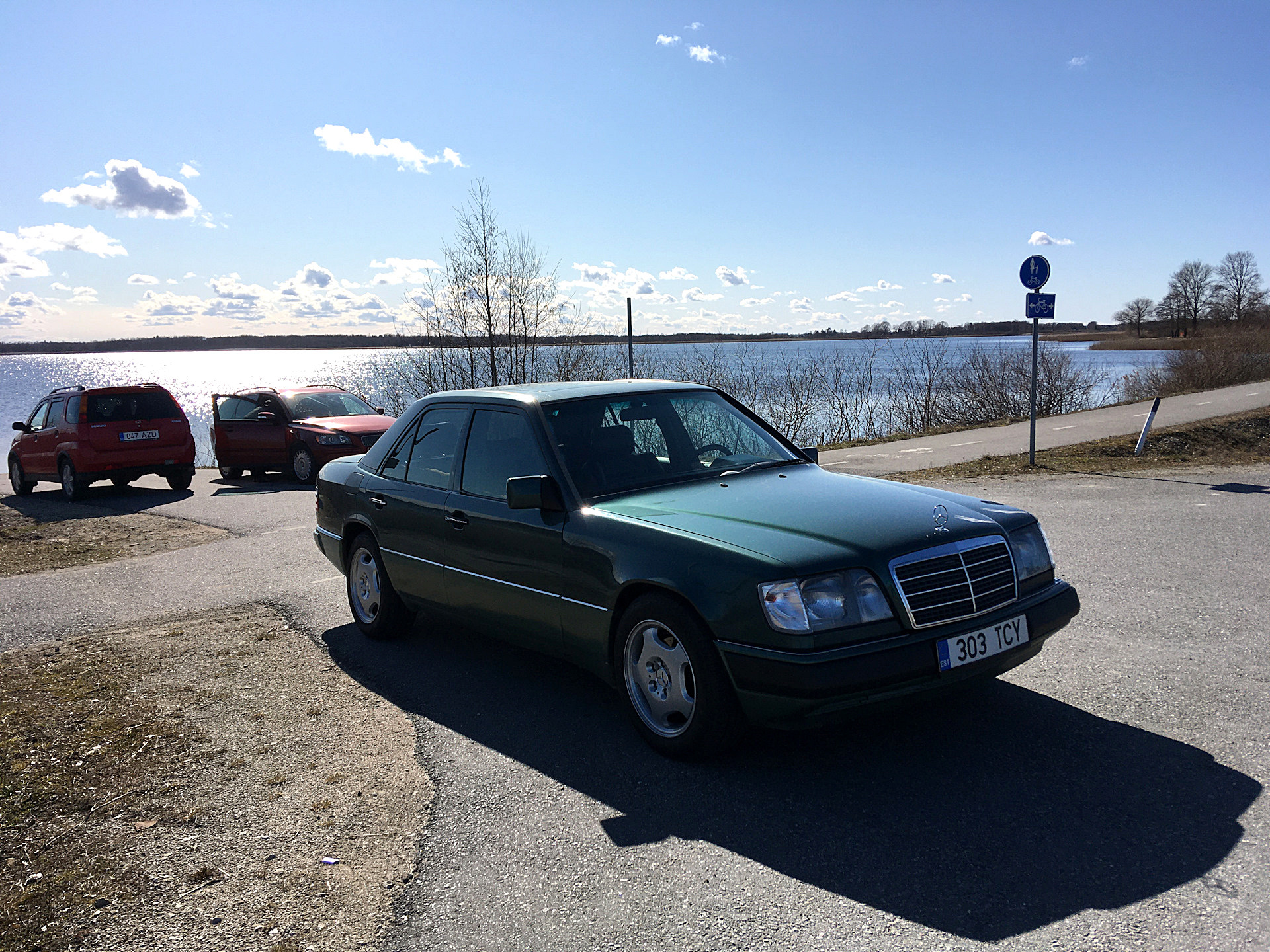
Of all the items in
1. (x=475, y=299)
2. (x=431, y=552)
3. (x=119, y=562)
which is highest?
(x=475, y=299)

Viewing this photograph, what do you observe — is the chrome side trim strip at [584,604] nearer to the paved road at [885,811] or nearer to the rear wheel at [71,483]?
the paved road at [885,811]

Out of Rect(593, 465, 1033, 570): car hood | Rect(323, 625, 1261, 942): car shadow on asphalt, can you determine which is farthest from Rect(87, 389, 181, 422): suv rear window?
Rect(593, 465, 1033, 570): car hood

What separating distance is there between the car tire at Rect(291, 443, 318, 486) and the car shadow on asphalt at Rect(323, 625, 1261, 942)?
11.7 meters

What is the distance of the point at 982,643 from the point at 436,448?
10.9 ft

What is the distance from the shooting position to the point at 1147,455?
1488 centimetres

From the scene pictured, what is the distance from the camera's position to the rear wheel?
15.2 m

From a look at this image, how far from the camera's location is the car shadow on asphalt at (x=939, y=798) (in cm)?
292

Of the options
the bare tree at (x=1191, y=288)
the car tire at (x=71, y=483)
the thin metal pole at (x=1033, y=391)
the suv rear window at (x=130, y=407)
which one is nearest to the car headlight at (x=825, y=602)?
the thin metal pole at (x=1033, y=391)

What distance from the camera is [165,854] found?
3.37 m

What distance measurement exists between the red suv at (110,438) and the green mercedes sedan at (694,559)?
11458 mm

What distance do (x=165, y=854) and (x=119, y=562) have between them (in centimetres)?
720

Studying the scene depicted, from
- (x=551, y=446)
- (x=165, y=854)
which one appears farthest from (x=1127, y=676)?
(x=165, y=854)

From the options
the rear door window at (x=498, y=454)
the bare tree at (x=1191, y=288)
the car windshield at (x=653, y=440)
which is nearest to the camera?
the car windshield at (x=653, y=440)

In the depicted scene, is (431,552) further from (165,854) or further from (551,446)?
(165,854)
